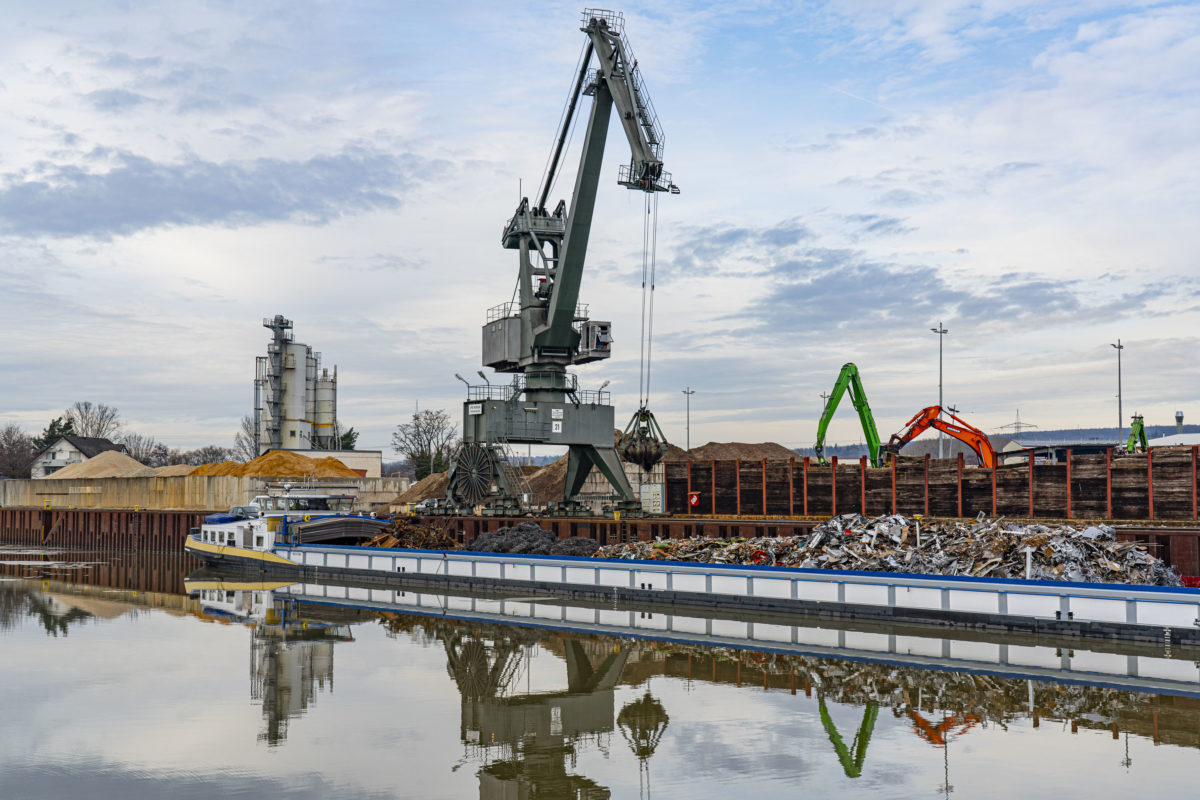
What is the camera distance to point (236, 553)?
1716 inches

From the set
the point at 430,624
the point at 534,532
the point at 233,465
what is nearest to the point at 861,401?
the point at 534,532

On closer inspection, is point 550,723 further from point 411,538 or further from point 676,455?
point 676,455

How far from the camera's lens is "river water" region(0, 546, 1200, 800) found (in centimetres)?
1204

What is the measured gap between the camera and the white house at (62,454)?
420 feet

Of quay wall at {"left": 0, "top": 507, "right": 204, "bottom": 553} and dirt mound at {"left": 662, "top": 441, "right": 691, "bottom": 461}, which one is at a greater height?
dirt mound at {"left": 662, "top": 441, "right": 691, "bottom": 461}

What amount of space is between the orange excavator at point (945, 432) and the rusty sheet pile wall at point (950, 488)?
5.38 m

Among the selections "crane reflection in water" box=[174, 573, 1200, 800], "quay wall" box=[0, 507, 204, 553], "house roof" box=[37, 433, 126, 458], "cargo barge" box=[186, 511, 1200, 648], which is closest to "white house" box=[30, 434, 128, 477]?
"house roof" box=[37, 433, 126, 458]

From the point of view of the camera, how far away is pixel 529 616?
1083 inches

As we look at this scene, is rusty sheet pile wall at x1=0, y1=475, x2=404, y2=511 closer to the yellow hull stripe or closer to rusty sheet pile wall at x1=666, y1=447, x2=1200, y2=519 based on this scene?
the yellow hull stripe

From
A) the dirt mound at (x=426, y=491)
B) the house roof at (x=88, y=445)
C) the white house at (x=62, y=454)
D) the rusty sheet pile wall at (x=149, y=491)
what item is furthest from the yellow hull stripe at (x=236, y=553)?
the white house at (x=62, y=454)

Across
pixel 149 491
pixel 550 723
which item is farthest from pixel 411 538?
pixel 149 491

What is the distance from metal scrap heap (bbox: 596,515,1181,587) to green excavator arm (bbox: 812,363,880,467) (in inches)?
720

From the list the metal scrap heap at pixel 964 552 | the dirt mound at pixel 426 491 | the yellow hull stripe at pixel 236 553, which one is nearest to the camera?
the metal scrap heap at pixel 964 552

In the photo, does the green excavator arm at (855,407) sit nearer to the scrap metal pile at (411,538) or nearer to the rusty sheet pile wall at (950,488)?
the rusty sheet pile wall at (950,488)
